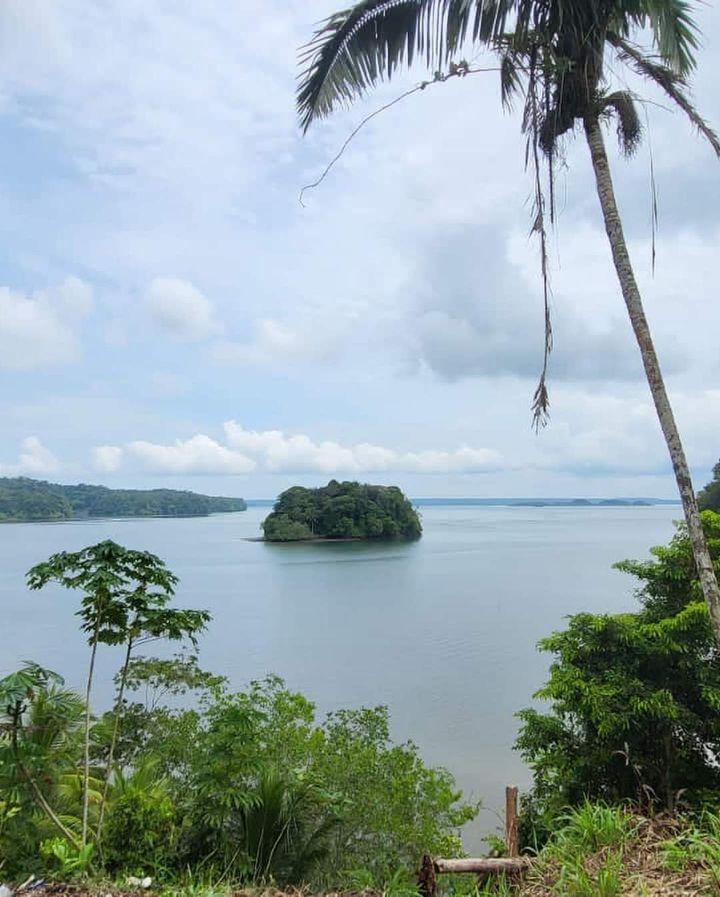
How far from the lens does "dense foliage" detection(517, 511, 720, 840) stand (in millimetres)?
6957

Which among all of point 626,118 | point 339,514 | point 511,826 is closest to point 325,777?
point 511,826

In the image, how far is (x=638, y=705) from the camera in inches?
267

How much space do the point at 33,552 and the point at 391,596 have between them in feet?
113

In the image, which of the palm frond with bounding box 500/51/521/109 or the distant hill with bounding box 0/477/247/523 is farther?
the distant hill with bounding box 0/477/247/523

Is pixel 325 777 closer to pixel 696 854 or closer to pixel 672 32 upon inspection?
pixel 696 854

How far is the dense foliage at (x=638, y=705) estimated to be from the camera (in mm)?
6957

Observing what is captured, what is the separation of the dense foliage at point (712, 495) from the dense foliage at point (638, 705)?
87.8 ft

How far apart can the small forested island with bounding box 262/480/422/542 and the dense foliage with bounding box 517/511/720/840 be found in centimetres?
5359

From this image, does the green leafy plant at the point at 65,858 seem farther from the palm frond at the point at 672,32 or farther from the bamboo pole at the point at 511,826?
the palm frond at the point at 672,32

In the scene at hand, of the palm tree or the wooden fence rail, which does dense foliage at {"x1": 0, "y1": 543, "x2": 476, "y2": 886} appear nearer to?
the wooden fence rail

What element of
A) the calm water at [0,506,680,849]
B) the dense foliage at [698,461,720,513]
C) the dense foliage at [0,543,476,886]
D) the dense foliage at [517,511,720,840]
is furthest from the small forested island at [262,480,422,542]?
the dense foliage at [0,543,476,886]

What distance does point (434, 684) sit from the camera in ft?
50.0

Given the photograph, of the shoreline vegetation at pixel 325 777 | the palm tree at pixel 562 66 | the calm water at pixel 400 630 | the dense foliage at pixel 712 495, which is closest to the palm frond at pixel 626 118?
the palm tree at pixel 562 66

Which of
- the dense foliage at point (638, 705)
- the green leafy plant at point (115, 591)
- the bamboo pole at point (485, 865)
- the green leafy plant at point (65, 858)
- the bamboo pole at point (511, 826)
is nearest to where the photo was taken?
the bamboo pole at point (485, 865)
